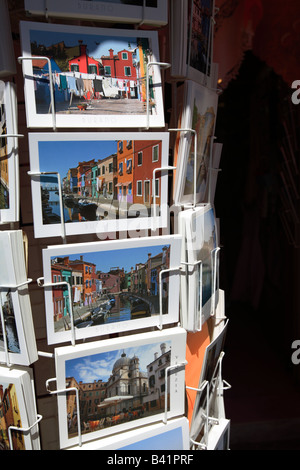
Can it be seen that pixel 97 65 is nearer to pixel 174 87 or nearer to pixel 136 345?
pixel 174 87

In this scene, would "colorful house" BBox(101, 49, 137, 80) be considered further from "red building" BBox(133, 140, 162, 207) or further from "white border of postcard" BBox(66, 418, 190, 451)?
"white border of postcard" BBox(66, 418, 190, 451)

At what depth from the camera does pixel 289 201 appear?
5.63 feet

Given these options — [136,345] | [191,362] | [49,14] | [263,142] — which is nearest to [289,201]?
[263,142]

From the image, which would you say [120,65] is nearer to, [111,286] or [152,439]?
[111,286]

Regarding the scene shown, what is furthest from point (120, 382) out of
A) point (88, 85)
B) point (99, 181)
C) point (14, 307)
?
point (88, 85)

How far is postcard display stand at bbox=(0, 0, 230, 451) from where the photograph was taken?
25.2 inches

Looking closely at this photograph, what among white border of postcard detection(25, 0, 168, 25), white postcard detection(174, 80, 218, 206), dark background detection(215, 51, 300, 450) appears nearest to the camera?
white border of postcard detection(25, 0, 168, 25)

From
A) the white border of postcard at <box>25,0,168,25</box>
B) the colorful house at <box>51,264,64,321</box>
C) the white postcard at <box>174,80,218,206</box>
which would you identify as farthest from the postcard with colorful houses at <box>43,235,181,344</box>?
the white border of postcard at <box>25,0,168,25</box>

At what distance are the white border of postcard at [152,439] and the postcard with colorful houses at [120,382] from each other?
12 millimetres

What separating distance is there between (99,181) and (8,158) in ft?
0.48

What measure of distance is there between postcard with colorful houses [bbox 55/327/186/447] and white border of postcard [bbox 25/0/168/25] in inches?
20.7

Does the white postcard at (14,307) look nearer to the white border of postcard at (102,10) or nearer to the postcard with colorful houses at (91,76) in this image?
the postcard with colorful houses at (91,76)

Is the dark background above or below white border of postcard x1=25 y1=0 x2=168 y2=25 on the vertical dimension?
below

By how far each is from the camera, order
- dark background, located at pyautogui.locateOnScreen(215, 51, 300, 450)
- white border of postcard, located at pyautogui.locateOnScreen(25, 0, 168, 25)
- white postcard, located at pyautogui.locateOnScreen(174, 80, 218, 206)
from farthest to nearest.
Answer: dark background, located at pyautogui.locateOnScreen(215, 51, 300, 450)
white postcard, located at pyautogui.locateOnScreen(174, 80, 218, 206)
white border of postcard, located at pyautogui.locateOnScreen(25, 0, 168, 25)
